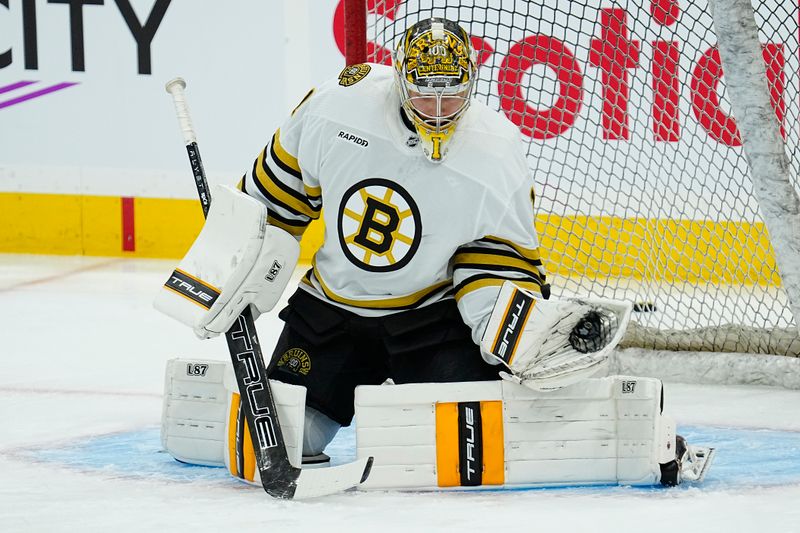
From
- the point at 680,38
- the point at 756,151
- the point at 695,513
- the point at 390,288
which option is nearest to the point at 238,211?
the point at 390,288

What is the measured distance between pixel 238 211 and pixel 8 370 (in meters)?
1.48

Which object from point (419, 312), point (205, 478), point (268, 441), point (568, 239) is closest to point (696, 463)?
point (419, 312)

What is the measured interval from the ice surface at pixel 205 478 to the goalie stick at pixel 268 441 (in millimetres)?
35

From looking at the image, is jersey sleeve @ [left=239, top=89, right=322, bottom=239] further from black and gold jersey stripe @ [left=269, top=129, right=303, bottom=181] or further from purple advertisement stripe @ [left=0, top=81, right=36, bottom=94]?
purple advertisement stripe @ [left=0, top=81, right=36, bottom=94]

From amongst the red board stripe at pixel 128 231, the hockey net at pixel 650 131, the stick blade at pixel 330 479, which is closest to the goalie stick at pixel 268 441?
the stick blade at pixel 330 479

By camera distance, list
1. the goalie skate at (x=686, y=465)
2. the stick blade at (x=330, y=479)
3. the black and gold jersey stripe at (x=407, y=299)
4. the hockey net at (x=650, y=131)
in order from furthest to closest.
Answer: the hockey net at (x=650, y=131) → the black and gold jersey stripe at (x=407, y=299) → the goalie skate at (x=686, y=465) → the stick blade at (x=330, y=479)

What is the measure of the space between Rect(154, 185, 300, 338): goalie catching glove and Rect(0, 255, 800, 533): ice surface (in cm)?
34

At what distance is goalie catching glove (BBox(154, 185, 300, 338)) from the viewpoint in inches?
102

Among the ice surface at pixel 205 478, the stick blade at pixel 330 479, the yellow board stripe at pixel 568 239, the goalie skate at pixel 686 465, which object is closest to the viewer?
the ice surface at pixel 205 478

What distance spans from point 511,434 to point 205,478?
0.60 meters

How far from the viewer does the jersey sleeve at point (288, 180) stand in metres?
2.75

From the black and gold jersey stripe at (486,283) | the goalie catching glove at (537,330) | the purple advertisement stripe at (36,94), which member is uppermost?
the purple advertisement stripe at (36,94)

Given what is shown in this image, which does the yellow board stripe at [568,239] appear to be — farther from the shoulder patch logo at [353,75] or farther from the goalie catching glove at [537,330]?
the goalie catching glove at [537,330]

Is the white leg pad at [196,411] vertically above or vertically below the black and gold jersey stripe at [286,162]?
below
